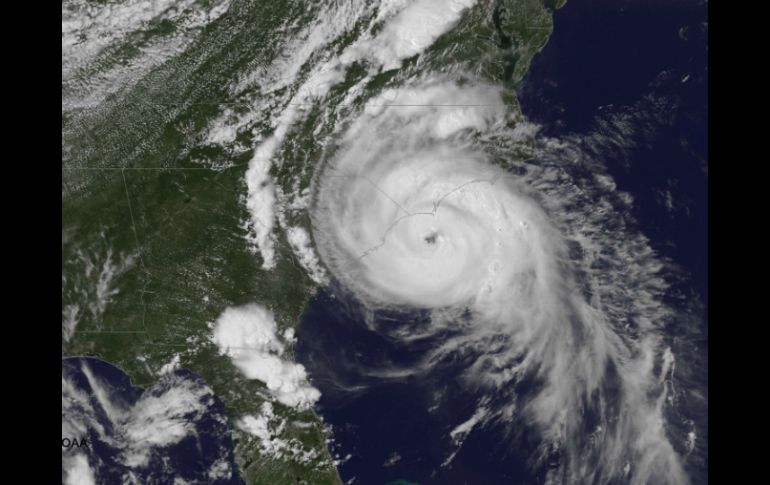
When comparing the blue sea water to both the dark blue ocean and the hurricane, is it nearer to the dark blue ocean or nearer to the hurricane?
the dark blue ocean

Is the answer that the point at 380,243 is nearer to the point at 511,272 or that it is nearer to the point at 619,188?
the point at 511,272

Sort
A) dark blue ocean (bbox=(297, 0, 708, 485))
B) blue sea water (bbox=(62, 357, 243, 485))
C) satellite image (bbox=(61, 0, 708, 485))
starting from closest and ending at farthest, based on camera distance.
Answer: dark blue ocean (bbox=(297, 0, 708, 485)) < satellite image (bbox=(61, 0, 708, 485)) < blue sea water (bbox=(62, 357, 243, 485))

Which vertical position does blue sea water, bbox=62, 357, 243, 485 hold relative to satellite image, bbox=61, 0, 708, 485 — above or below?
below

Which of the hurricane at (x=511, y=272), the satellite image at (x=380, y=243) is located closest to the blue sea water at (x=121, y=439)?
the satellite image at (x=380, y=243)

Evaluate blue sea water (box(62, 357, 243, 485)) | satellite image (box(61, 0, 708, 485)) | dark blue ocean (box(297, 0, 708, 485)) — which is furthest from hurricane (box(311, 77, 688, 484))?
blue sea water (box(62, 357, 243, 485))

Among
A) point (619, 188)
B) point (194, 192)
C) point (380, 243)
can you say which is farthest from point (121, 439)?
point (619, 188)

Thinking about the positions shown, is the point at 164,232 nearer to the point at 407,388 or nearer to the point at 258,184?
the point at 258,184

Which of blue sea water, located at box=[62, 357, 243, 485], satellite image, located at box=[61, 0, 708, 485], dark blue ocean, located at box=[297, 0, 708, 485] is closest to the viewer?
dark blue ocean, located at box=[297, 0, 708, 485]
